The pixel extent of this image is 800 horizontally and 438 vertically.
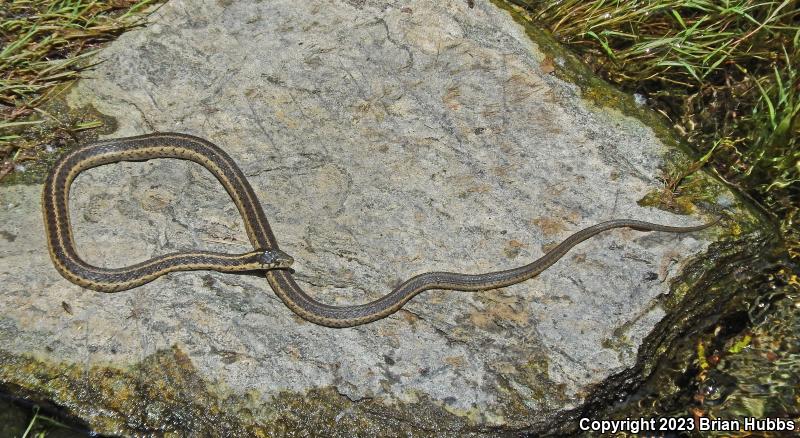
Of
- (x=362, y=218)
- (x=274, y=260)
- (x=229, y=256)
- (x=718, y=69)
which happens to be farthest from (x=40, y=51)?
(x=718, y=69)

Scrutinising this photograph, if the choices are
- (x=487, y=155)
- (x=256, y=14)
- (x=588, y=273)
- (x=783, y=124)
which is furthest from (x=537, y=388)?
(x=256, y=14)

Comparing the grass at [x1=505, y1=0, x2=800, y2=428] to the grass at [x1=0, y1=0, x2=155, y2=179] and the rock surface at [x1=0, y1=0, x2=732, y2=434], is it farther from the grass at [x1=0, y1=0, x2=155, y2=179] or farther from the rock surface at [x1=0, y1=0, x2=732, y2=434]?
the grass at [x1=0, y1=0, x2=155, y2=179]

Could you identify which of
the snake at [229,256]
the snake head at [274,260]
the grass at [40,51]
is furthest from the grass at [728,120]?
the grass at [40,51]

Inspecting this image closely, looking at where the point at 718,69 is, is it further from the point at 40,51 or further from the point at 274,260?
the point at 40,51

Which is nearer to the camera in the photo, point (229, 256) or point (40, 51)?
point (229, 256)

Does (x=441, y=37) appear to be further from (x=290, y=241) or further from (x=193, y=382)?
(x=193, y=382)

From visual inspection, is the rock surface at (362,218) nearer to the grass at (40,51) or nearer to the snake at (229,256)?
the snake at (229,256)
